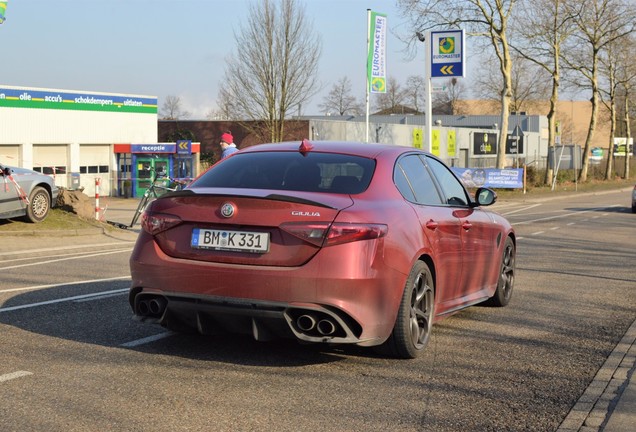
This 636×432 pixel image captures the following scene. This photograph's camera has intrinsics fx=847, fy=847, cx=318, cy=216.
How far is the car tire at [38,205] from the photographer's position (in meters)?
16.4

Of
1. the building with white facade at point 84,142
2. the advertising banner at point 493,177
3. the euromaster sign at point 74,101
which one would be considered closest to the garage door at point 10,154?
the building with white facade at point 84,142

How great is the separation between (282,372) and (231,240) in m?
0.92

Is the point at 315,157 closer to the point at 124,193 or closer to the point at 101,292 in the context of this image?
the point at 101,292

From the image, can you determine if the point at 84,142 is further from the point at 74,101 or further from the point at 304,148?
the point at 304,148

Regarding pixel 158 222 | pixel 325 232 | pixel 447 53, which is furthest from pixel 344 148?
pixel 447 53

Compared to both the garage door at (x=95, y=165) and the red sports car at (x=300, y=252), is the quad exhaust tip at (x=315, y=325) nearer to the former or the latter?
the red sports car at (x=300, y=252)

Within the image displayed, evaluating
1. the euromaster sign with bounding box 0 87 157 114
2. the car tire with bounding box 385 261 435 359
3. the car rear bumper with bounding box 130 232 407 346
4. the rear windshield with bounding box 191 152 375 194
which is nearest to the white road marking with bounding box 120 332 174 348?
the car rear bumper with bounding box 130 232 407 346

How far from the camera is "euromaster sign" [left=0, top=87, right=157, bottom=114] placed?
38719mm

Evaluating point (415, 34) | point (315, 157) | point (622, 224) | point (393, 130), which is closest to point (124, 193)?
point (415, 34)

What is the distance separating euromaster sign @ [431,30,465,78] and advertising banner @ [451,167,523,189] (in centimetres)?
534

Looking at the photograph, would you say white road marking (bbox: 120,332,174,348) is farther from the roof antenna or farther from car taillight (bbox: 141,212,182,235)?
the roof antenna

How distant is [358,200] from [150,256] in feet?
4.71

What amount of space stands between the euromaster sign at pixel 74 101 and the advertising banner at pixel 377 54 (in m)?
16.7

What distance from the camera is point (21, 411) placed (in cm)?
448
